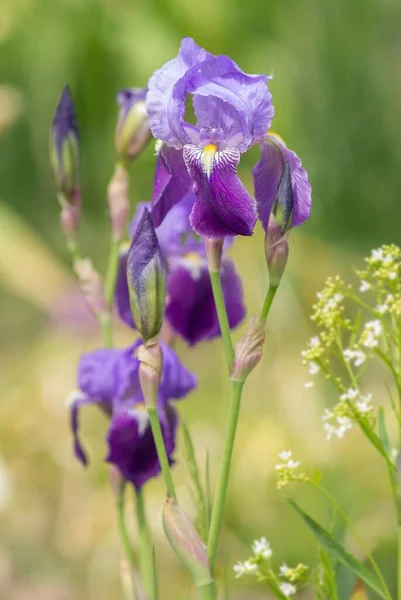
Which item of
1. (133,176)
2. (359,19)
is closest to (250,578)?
(133,176)

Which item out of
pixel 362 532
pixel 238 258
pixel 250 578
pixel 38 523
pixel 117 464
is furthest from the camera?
pixel 238 258

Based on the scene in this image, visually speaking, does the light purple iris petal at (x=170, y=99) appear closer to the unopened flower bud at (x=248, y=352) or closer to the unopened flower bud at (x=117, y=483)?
the unopened flower bud at (x=248, y=352)

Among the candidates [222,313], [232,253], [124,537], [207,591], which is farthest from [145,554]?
[232,253]

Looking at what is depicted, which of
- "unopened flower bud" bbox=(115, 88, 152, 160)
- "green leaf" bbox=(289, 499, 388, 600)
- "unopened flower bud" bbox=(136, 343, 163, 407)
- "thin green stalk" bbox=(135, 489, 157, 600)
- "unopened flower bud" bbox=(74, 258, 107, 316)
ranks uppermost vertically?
"unopened flower bud" bbox=(115, 88, 152, 160)

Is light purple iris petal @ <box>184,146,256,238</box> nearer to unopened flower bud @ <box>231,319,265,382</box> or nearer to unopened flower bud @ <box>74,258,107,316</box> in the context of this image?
unopened flower bud @ <box>231,319,265,382</box>

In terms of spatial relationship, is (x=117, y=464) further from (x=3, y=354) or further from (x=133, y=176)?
(x=133, y=176)

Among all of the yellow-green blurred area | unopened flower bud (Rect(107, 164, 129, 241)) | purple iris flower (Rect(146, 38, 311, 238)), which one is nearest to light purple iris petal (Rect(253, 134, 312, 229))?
purple iris flower (Rect(146, 38, 311, 238))

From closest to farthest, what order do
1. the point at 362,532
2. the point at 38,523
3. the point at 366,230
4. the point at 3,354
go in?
1. the point at 362,532
2. the point at 38,523
3. the point at 3,354
4. the point at 366,230
